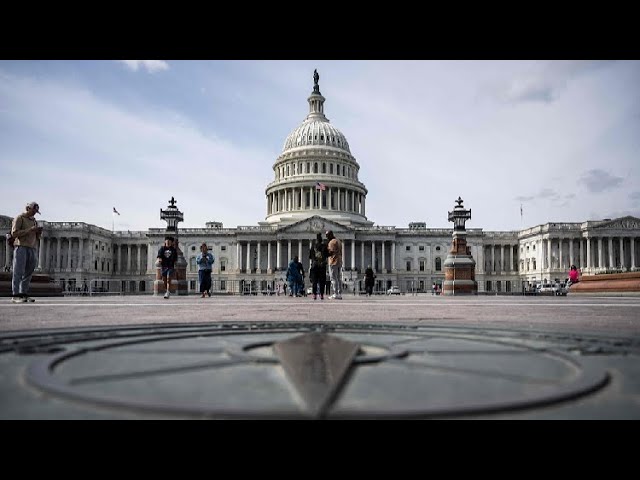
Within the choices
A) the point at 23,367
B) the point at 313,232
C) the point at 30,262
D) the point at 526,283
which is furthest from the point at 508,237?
the point at 23,367

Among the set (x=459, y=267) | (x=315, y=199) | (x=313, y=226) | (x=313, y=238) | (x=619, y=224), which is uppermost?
(x=315, y=199)

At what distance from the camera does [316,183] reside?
8944 cm

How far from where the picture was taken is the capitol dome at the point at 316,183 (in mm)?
89875

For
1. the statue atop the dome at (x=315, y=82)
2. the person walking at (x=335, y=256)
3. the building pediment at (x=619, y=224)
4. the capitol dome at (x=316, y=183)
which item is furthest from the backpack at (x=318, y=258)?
A: the statue atop the dome at (x=315, y=82)

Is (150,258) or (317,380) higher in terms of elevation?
(150,258)

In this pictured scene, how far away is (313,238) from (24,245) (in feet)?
239

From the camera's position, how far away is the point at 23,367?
7.36 feet

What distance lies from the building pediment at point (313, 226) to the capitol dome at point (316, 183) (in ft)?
13.7

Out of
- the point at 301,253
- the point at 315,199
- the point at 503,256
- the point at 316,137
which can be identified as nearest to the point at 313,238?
the point at 301,253

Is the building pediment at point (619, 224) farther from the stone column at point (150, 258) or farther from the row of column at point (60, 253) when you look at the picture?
the row of column at point (60, 253)

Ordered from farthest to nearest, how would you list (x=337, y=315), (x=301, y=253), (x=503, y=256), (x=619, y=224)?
(x=503, y=256), (x=301, y=253), (x=619, y=224), (x=337, y=315)

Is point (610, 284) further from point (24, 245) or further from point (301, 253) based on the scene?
point (301, 253)

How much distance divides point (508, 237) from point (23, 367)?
320 ft
